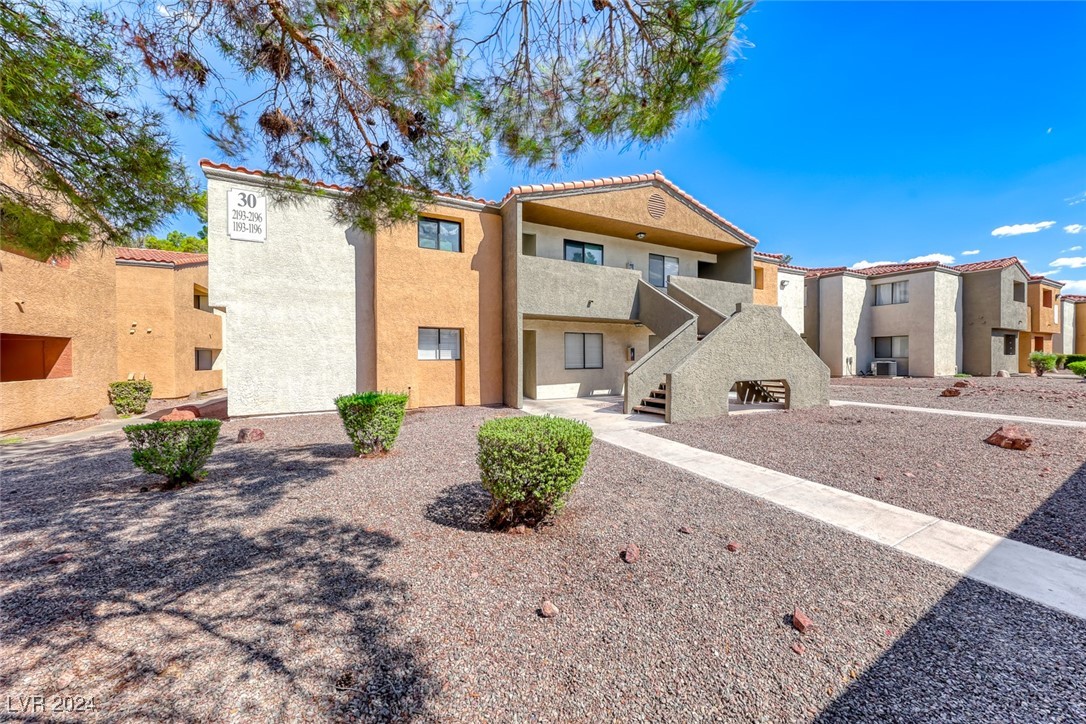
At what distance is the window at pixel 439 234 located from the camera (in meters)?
12.7

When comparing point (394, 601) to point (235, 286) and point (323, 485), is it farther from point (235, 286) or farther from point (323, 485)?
point (235, 286)

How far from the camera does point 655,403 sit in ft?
38.2

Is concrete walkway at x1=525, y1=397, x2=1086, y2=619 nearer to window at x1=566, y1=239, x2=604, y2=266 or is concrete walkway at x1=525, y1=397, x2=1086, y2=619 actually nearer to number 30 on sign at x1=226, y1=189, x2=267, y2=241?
window at x1=566, y1=239, x2=604, y2=266

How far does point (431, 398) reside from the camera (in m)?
13.0

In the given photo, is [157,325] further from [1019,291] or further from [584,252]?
[1019,291]

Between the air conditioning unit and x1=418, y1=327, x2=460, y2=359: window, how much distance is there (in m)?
26.2

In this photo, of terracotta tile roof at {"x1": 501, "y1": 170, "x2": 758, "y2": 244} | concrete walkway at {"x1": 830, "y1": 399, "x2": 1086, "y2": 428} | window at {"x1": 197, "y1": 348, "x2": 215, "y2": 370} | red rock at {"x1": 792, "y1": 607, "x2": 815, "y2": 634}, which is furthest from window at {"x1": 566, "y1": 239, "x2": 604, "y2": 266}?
window at {"x1": 197, "y1": 348, "x2": 215, "y2": 370}

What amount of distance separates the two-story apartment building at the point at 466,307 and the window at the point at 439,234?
0.05m

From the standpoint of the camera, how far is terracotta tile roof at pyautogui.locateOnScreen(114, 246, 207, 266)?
1685cm

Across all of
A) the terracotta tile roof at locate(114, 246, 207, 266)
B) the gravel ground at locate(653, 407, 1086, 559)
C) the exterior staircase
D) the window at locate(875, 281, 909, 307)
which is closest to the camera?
the gravel ground at locate(653, 407, 1086, 559)

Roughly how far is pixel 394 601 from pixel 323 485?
3.31m

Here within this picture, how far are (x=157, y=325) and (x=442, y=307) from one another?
1381cm

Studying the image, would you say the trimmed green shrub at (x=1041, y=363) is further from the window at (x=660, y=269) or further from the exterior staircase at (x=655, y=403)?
the exterior staircase at (x=655, y=403)

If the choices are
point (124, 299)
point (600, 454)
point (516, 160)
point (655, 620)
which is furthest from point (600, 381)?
point (124, 299)
